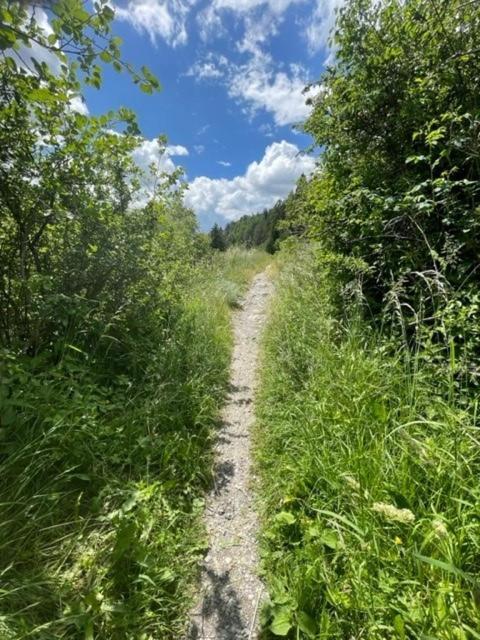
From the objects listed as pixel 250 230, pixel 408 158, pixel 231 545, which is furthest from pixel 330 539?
pixel 250 230

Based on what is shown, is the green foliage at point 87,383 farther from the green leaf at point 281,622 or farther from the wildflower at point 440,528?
the wildflower at point 440,528

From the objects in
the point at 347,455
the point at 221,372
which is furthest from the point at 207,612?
the point at 221,372

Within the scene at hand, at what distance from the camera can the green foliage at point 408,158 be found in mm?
2568

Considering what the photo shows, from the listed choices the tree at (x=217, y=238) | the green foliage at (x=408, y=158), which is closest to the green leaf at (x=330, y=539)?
the green foliage at (x=408, y=158)

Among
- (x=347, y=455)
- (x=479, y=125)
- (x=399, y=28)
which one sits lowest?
(x=347, y=455)

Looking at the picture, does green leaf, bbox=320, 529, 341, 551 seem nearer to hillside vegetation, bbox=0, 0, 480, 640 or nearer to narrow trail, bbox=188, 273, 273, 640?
hillside vegetation, bbox=0, 0, 480, 640

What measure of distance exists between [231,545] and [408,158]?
11.7 ft

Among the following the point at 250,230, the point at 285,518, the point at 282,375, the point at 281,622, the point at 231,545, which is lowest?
the point at 231,545

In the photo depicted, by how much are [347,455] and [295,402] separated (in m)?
1.07

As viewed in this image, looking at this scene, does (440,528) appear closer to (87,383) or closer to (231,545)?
(231,545)

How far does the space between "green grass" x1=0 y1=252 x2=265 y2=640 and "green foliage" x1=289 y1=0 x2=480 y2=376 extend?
2.28 meters

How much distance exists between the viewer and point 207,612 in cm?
176

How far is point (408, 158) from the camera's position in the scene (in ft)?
9.04

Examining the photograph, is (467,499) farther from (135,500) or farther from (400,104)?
(400,104)
